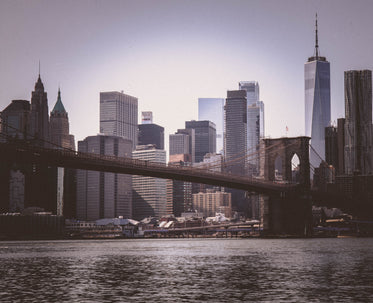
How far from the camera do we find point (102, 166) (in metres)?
71.4

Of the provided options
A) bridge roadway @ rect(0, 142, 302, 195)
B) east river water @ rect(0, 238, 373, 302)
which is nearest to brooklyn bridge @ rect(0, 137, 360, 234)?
bridge roadway @ rect(0, 142, 302, 195)

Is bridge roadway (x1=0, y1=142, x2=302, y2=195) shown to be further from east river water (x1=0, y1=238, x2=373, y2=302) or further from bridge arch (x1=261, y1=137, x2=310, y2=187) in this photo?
east river water (x1=0, y1=238, x2=373, y2=302)

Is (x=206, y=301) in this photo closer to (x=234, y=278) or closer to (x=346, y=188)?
(x=234, y=278)

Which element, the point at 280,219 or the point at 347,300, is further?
the point at 280,219

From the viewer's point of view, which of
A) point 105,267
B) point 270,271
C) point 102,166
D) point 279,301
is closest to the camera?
point 279,301

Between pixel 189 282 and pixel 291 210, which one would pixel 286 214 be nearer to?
pixel 291 210

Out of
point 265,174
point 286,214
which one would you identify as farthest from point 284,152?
point 286,214

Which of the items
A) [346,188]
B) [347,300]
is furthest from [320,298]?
[346,188]

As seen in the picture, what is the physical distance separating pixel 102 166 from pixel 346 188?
351 ft

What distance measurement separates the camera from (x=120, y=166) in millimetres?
73375

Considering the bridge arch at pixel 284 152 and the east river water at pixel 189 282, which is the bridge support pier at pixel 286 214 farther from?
the east river water at pixel 189 282

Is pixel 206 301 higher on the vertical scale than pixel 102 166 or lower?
lower

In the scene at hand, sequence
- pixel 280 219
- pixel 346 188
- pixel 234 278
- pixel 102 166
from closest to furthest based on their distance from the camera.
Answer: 1. pixel 234 278
2. pixel 102 166
3. pixel 280 219
4. pixel 346 188

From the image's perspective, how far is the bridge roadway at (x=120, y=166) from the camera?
64938 mm
